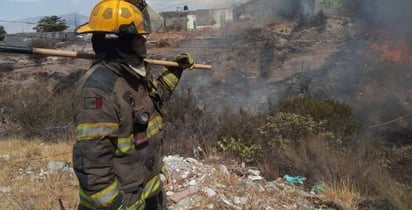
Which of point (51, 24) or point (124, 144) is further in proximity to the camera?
point (51, 24)

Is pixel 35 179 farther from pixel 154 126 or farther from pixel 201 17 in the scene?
pixel 201 17

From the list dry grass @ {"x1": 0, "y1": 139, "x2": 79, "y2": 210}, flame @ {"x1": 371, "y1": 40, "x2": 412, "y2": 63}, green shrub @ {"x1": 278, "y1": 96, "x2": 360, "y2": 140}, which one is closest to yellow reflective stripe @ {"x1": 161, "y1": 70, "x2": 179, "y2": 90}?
dry grass @ {"x1": 0, "y1": 139, "x2": 79, "y2": 210}

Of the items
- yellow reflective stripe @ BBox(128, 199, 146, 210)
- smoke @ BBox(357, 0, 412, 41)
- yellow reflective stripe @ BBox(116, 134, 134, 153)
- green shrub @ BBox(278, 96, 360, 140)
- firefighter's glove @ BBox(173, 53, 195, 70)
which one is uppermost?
smoke @ BBox(357, 0, 412, 41)

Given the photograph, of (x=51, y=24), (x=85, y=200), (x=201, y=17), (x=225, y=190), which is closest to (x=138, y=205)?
(x=85, y=200)

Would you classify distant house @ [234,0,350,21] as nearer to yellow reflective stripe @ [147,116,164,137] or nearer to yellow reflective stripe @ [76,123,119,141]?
yellow reflective stripe @ [147,116,164,137]

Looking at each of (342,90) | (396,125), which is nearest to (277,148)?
(396,125)

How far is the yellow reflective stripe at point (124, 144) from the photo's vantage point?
2.04 meters

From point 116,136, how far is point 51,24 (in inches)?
1429

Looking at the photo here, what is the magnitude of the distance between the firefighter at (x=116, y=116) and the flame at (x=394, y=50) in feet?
53.2

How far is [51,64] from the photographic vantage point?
22.2 m

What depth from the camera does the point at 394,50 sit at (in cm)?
1734

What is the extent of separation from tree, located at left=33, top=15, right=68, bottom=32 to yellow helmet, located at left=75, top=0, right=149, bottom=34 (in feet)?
116

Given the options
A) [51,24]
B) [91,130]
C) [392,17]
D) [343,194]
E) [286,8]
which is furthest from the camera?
[51,24]

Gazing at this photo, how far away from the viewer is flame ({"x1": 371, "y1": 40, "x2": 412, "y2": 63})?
1653cm
